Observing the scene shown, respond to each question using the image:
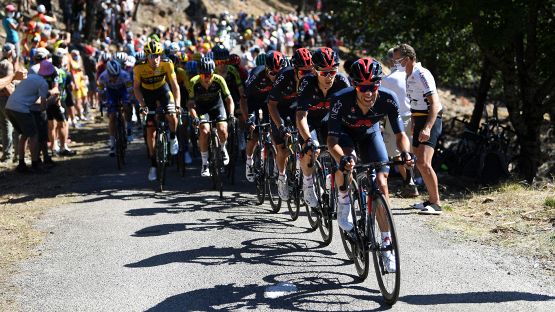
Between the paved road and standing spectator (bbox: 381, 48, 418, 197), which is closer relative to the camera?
the paved road

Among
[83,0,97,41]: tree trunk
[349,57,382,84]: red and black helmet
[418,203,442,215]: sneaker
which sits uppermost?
[83,0,97,41]: tree trunk

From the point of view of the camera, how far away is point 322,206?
29.0 ft

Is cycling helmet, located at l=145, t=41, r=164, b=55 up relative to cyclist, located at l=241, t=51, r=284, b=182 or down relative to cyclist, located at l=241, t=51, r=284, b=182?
up

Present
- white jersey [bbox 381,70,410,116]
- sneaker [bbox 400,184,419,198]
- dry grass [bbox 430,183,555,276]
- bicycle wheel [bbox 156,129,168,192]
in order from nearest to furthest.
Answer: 1. dry grass [bbox 430,183,555,276]
2. white jersey [bbox 381,70,410,116]
3. sneaker [bbox 400,184,419,198]
4. bicycle wheel [bbox 156,129,168,192]

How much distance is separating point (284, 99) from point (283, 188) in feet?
3.98

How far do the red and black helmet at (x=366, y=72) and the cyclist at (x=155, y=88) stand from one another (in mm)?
6152

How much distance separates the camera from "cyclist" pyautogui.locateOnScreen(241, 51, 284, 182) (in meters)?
11.0

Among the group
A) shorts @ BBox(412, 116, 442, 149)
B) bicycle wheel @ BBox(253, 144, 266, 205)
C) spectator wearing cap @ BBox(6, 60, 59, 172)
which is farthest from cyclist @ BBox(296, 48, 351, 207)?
spectator wearing cap @ BBox(6, 60, 59, 172)

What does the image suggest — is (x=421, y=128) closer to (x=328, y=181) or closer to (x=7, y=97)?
(x=328, y=181)

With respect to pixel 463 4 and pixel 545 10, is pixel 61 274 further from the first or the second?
pixel 545 10

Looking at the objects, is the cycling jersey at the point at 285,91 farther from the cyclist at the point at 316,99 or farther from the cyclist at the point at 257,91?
the cyclist at the point at 316,99

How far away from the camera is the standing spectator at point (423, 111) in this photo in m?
10.1

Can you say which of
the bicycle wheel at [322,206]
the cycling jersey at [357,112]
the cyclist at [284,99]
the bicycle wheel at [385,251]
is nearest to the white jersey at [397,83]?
the cyclist at [284,99]

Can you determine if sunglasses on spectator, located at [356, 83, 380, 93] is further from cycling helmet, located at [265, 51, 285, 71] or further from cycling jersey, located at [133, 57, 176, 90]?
cycling jersey, located at [133, 57, 176, 90]
